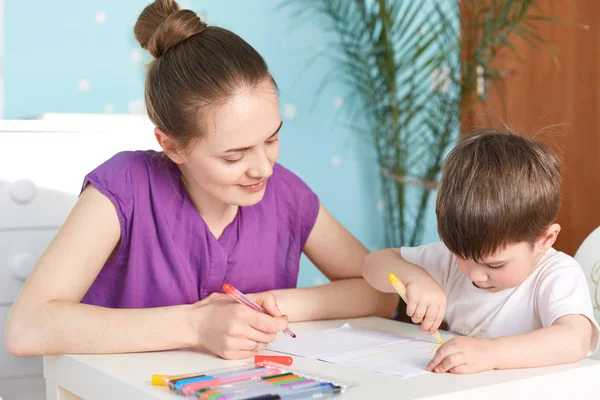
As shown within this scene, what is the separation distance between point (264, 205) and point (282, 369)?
531mm

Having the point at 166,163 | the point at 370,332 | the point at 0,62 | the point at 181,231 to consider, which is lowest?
the point at 370,332

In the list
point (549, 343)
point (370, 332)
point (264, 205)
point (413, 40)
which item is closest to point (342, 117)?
point (413, 40)

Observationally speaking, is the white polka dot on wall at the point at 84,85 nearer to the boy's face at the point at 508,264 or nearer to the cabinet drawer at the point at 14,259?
the cabinet drawer at the point at 14,259

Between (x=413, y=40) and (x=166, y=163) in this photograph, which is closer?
(x=166, y=163)

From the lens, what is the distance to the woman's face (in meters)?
1.19

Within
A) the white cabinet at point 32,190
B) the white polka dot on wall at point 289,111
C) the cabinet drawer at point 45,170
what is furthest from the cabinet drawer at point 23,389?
the white polka dot on wall at point 289,111

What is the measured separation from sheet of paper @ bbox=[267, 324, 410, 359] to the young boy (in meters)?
0.08

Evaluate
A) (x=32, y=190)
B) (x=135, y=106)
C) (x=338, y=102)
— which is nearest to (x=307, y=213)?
(x=32, y=190)

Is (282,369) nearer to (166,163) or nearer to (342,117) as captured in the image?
(166,163)

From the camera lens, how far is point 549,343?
1006 mm

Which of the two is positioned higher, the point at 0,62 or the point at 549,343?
the point at 0,62

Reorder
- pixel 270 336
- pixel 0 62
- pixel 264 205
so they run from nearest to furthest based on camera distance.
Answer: pixel 270 336, pixel 264 205, pixel 0 62

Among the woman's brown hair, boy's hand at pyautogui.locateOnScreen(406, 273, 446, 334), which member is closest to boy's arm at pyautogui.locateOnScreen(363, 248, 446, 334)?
boy's hand at pyautogui.locateOnScreen(406, 273, 446, 334)

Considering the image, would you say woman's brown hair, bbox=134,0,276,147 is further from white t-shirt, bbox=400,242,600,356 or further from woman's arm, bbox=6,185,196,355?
white t-shirt, bbox=400,242,600,356
